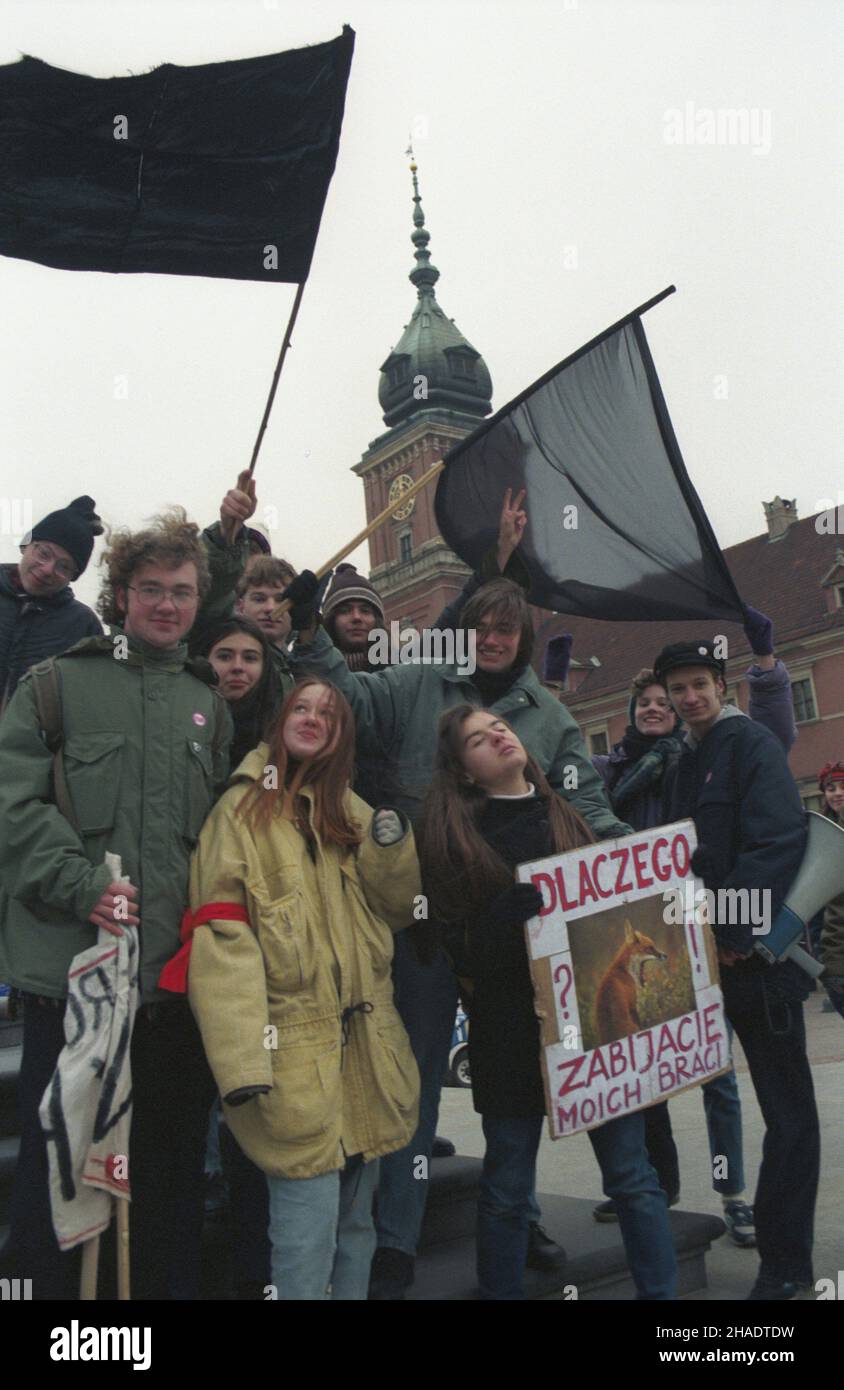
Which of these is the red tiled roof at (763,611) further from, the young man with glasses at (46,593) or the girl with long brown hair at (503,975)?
the girl with long brown hair at (503,975)

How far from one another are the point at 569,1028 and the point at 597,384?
2.89m

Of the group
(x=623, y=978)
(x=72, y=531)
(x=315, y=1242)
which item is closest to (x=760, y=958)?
(x=623, y=978)

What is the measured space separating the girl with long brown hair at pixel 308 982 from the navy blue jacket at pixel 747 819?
3.74 ft

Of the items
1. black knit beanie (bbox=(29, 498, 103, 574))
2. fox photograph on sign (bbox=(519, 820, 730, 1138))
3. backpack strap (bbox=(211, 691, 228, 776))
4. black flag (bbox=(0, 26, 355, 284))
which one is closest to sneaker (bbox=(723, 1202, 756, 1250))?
fox photograph on sign (bbox=(519, 820, 730, 1138))

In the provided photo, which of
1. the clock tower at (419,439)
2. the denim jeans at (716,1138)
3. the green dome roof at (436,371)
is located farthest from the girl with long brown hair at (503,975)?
the green dome roof at (436,371)

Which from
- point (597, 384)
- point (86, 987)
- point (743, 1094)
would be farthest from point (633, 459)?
point (743, 1094)

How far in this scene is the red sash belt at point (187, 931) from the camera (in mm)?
2941

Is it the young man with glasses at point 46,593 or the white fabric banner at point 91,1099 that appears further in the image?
the young man with glasses at point 46,593

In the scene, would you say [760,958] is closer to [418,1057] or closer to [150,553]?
[418,1057]

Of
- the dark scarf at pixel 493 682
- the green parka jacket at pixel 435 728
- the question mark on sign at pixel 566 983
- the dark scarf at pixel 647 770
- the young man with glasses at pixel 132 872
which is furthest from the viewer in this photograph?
the dark scarf at pixel 647 770

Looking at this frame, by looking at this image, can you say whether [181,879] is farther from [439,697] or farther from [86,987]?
[439,697]

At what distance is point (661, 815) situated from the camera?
4781 millimetres

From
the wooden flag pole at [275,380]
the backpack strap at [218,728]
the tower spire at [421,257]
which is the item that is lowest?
the backpack strap at [218,728]
